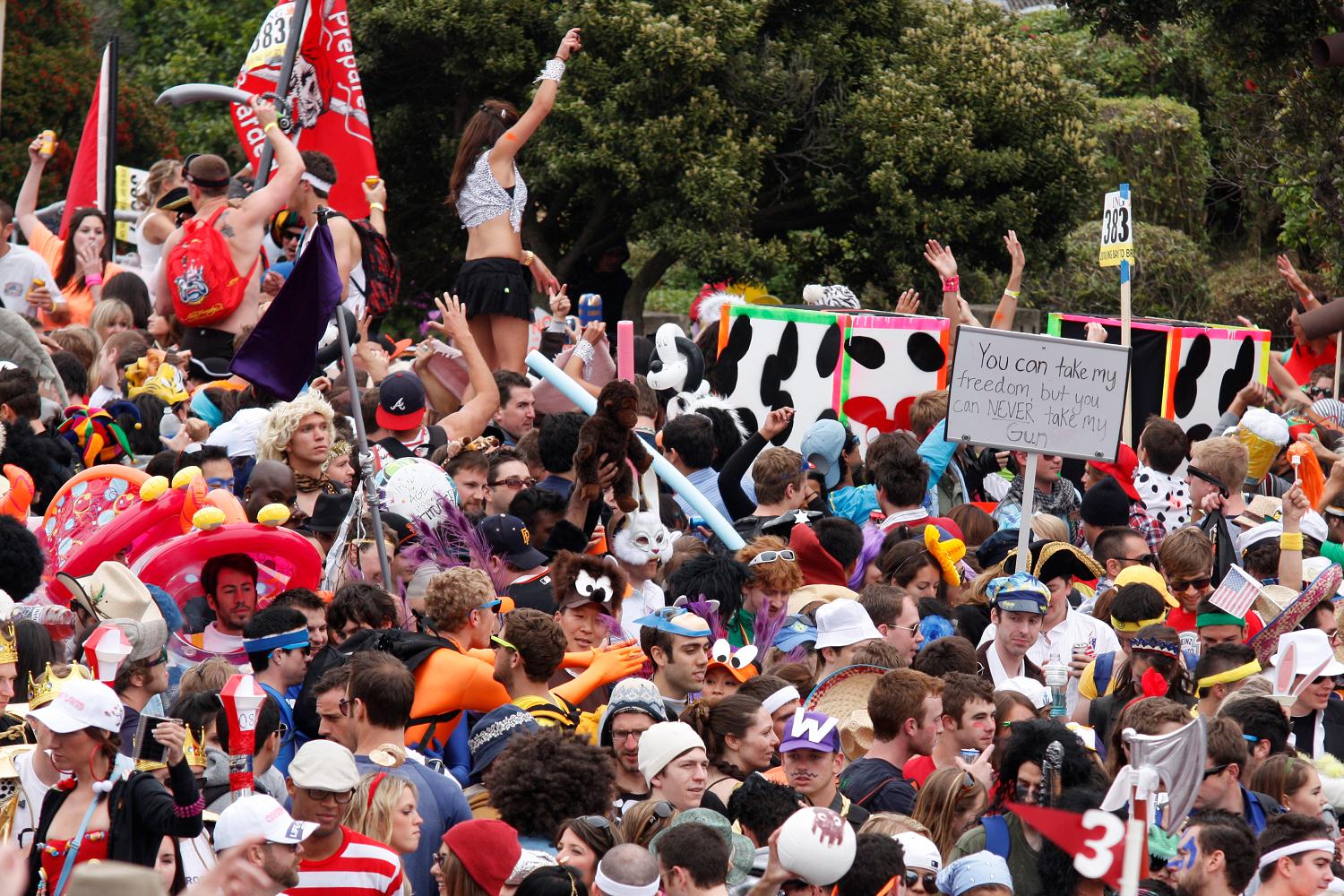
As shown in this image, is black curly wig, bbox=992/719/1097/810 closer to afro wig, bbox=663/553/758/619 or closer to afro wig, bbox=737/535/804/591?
afro wig, bbox=663/553/758/619

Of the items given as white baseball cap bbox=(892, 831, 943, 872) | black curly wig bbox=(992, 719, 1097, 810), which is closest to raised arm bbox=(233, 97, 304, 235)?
black curly wig bbox=(992, 719, 1097, 810)

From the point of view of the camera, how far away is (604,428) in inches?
301

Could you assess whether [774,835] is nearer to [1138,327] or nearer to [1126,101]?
[1138,327]

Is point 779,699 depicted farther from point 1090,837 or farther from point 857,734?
point 1090,837

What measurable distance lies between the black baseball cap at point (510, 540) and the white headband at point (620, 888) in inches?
110

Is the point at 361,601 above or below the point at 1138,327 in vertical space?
above

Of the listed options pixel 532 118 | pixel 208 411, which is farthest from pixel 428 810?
pixel 532 118

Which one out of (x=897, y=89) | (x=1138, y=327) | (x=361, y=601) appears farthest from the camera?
(x=897, y=89)

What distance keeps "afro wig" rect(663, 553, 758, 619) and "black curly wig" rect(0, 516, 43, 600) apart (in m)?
2.36

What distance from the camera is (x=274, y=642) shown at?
20.3 ft

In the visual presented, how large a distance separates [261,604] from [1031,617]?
2874 mm

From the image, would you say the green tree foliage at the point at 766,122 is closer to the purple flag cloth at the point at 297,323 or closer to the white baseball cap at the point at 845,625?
the purple flag cloth at the point at 297,323

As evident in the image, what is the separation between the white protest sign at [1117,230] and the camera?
1115cm

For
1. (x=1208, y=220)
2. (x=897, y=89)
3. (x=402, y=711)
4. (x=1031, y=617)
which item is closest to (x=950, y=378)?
(x=1031, y=617)
